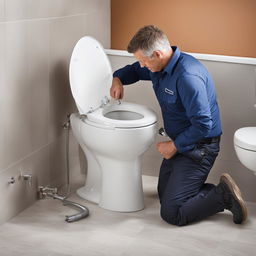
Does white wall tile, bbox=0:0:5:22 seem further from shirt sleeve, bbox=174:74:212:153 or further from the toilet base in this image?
the toilet base

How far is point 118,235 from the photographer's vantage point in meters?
2.87

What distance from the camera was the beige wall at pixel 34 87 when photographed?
2.83 metres

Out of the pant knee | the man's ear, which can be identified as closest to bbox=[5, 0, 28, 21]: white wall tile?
the man's ear

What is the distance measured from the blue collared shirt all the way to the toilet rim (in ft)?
0.34

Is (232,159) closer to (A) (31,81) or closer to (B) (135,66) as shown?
(B) (135,66)

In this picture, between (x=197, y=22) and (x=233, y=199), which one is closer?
(x=233, y=199)

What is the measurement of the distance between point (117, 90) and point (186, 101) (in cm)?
48

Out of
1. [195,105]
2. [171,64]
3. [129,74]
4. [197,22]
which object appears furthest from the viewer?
[197,22]

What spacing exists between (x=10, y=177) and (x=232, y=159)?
4.02 feet

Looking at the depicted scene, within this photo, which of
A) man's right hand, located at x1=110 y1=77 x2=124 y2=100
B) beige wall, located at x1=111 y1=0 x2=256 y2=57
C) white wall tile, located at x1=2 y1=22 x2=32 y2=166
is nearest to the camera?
white wall tile, located at x1=2 y1=22 x2=32 y2=166

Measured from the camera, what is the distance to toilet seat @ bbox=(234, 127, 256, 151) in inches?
114

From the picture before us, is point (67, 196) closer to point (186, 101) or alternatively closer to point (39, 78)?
point (39, 78)

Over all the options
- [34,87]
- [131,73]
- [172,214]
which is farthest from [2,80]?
[172,214]

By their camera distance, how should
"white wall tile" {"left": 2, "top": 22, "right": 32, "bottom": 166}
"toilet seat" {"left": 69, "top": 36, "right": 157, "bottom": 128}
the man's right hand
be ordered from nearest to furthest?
"white wall tile" {"left": 2, "top": 22, "right": 32, "bottom": 166}
"toilet seat" {"left": 69, "top": 36, "right": 157, "bottom": 128}
the man's right hand
